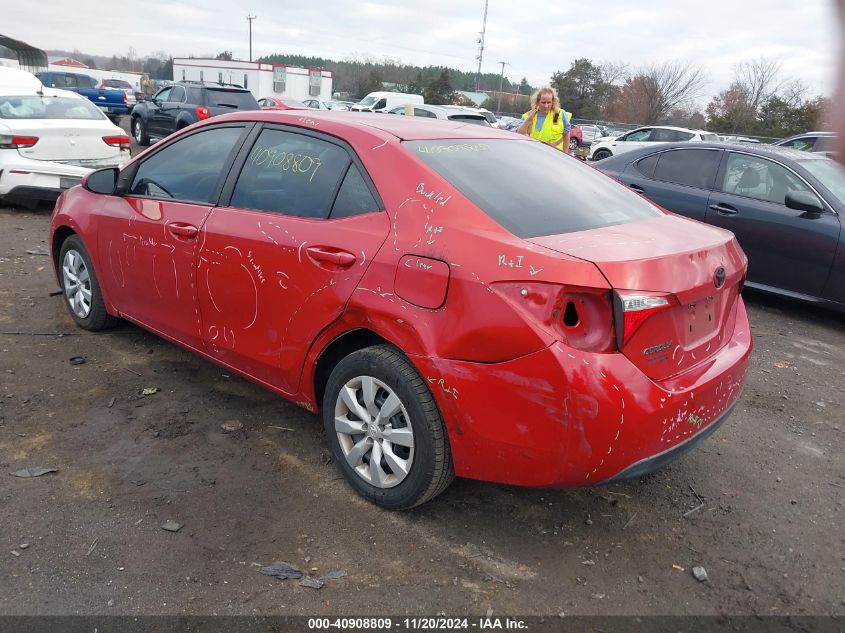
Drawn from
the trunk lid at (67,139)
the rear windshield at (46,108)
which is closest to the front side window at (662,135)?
the rear windshield at (46,108)

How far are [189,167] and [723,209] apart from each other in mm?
4831

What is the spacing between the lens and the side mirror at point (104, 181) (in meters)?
4.25

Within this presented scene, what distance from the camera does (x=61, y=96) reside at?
958cm

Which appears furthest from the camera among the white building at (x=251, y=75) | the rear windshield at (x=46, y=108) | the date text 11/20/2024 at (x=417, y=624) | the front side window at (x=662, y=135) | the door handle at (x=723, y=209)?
the white building at (x=251, y=75)

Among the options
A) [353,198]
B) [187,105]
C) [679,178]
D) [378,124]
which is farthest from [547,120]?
[187,105]

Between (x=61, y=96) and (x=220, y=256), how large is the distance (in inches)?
312

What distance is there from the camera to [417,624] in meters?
2.34

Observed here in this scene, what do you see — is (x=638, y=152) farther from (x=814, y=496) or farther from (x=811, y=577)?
(x=811, y=577)

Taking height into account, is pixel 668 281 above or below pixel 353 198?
below

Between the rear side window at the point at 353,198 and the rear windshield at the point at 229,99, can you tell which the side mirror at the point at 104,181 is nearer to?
the rear side window at the point at 353,198

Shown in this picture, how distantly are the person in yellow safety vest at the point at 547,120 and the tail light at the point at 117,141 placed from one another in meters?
5.33

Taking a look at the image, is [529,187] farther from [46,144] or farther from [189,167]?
[46,144]

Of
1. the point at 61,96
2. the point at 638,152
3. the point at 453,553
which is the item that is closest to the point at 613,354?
the point at 453,553

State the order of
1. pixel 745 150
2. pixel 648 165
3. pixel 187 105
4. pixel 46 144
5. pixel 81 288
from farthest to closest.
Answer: pixel 187 105
pixel 46 144
pixel 648 165
pixel 745 150
pixel 81 288
